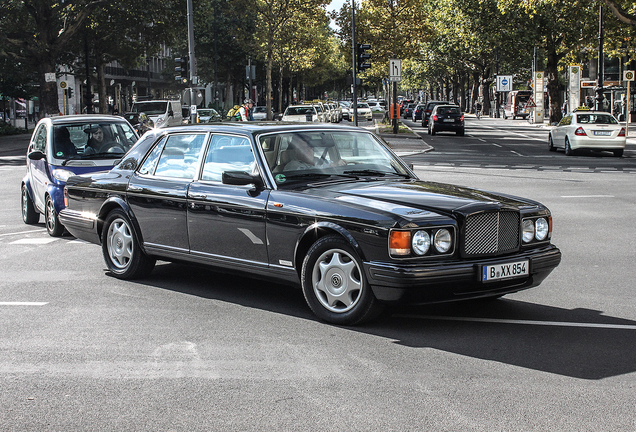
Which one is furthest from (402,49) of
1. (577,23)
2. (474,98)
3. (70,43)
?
(474,98)

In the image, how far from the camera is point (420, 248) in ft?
19.4

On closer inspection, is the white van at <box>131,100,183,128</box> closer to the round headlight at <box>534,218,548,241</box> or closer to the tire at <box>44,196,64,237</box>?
the tire at <box>44,196,64,237</box>

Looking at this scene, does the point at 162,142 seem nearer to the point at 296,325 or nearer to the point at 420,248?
the point at 296,325

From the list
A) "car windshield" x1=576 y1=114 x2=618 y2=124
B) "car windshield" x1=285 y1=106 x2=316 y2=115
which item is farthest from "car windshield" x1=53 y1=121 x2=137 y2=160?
"car windshield" x1=285 y1=106 x2=316 y2=115

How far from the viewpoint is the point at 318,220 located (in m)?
6.30

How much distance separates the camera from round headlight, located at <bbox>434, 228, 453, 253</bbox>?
19.5 feet

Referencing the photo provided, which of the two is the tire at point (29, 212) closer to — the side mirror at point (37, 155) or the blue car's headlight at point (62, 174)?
the side mirror at point (37, 155)

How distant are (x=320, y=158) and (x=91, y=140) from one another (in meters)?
6.40

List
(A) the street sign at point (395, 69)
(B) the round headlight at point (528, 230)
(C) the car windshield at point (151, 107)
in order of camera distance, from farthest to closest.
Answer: (C) the car windshield at point (151, 107)
(A) the street sign at point (395, 69)
(B) the round headlight at point (528, 230)

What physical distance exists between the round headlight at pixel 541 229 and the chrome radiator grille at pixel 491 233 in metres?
0.25

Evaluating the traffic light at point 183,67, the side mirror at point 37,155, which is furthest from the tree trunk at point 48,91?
the side mirror at point 37,155

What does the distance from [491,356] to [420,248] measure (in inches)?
35.0

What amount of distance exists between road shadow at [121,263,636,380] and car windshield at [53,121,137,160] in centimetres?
516

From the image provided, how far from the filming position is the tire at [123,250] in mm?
8086
